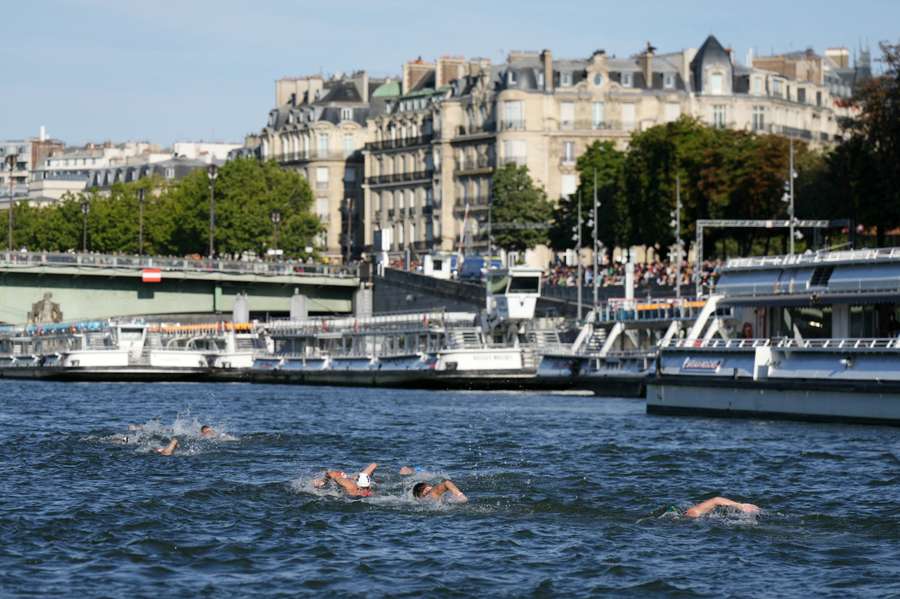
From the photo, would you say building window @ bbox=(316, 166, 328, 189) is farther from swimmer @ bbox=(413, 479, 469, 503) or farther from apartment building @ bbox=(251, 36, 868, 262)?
swimmer @ bbox=(413, 479, 469, 503)

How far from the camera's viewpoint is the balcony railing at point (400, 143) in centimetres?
17388

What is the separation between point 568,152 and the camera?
161 m

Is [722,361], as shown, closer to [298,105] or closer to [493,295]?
[493,295]

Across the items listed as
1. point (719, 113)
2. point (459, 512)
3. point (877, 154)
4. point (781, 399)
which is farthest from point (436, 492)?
point (719, 113)

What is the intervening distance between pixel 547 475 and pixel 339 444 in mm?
12301

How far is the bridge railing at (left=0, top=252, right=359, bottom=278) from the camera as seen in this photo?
404ft

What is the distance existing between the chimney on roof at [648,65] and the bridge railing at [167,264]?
33.5m

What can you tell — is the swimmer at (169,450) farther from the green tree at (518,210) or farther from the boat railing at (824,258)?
the green tree at (518,210)

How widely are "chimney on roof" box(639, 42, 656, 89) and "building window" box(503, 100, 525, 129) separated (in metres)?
10.5

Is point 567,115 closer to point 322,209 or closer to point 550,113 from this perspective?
point 550,113

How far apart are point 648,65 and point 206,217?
1483 inches

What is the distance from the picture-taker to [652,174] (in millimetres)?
126000

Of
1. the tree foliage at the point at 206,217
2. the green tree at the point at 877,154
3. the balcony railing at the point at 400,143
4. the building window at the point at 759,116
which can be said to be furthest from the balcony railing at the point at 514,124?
the green tree at the point at 877,154

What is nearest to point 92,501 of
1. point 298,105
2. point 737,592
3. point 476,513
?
point 476,513
